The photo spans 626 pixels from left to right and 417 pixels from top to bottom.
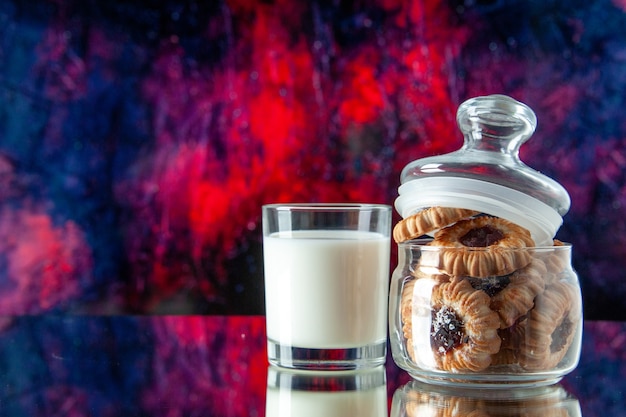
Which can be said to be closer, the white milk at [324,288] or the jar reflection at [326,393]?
the jar reflection at [326,393]

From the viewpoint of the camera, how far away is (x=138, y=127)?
4.37ft

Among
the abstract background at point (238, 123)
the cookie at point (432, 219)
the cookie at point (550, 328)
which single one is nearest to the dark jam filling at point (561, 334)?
the cookie at point (550, 328)

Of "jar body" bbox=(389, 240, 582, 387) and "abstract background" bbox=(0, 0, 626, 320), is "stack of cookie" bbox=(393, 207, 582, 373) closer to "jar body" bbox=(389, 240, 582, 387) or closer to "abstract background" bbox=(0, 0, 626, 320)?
"jar body" bbox=(389, 240, 582, 387)

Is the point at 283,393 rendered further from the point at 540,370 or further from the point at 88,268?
the point at 88,268

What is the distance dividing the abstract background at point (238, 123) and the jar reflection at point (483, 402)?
532 mm

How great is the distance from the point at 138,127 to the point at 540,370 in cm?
80

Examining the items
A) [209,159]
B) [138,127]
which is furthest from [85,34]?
[209,159]

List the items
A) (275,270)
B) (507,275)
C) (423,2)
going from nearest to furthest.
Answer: (507,275) → (275,270) → (423,2)

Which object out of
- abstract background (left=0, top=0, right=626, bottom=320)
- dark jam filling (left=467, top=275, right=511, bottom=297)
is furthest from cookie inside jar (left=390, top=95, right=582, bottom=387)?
abstract background (left=0, top=0, right=626, bottom=320)

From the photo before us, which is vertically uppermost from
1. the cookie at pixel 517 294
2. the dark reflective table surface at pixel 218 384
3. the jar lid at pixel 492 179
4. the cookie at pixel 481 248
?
the jar lid at pixel 492 179

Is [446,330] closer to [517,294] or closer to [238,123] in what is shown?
[517,294]

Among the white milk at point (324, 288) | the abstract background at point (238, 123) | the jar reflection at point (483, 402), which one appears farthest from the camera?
the abstract background at point (238, 123)

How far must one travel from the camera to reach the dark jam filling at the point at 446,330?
2.42 feet

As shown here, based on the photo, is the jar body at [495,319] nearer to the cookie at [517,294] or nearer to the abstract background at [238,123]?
the cookie at [517,294]
